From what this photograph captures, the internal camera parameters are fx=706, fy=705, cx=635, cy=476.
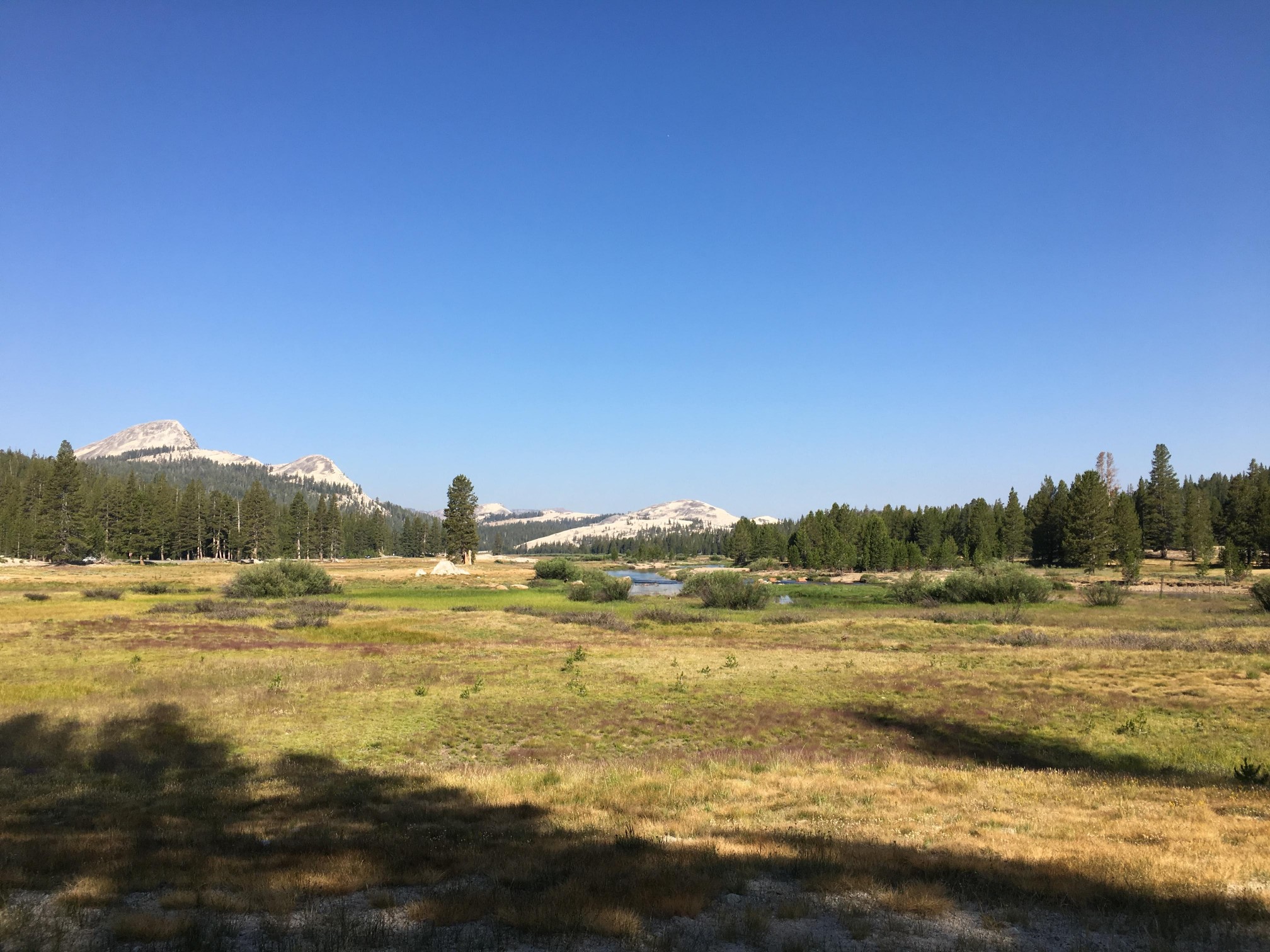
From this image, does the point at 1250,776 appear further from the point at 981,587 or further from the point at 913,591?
the point at 913,591

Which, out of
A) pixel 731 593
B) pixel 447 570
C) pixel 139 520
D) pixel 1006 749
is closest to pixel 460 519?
pixel 447 570

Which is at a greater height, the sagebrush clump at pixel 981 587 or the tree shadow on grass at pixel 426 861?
the tree shadow on grass at pixel 426 861

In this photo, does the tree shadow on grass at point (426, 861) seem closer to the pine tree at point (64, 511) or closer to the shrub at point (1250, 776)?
the shrub at point (1250, 776)

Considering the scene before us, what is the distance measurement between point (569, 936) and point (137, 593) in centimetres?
8462

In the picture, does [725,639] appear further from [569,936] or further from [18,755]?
[569,936]

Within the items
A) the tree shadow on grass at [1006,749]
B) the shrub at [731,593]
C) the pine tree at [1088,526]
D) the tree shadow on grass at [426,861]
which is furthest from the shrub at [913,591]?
the tree shadow on grass at [426,861]

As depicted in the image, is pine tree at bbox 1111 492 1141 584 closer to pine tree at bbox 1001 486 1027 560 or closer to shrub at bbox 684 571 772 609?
pine tree at bbox 1001 486 1027 560

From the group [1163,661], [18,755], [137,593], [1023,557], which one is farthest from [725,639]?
[1023,557]

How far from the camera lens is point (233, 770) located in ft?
54.2

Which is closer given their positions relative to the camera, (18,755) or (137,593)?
(18,755)

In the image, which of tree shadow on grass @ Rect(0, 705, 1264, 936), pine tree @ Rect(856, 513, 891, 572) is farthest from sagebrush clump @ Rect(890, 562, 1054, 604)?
tree shadow on grass @ Rect(0, 705, 1264, 936)

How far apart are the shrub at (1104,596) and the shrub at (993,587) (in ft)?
13.5

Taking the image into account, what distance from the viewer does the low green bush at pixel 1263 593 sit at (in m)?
59.5

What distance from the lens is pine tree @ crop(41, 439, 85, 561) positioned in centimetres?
11500
